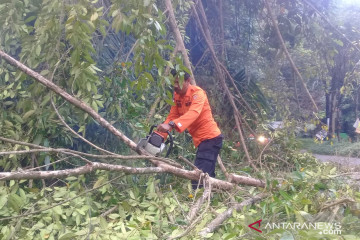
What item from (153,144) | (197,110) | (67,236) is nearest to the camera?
(67,236)

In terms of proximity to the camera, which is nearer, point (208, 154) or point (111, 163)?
point (111, 163)

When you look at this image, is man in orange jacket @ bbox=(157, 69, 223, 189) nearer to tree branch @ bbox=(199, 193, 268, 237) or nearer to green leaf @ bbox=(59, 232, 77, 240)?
tree branch @ bbox=(199, 193, 268, 237)

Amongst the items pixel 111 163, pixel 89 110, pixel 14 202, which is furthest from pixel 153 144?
pixel 14 202

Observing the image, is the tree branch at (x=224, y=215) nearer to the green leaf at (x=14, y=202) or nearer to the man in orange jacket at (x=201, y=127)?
the man in orange jacket at (x=201, y=127)

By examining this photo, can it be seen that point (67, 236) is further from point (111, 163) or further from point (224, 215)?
point (111, 163)

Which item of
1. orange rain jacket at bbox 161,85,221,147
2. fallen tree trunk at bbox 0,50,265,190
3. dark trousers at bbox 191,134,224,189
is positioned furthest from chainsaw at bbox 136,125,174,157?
dark trousers at bbox 191,134,224,189

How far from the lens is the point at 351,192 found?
2625mm

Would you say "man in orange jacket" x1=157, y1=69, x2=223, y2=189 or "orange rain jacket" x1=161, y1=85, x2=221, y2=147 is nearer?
"orange rain jacket" x1=161, y1=85, x2=221, y2=147

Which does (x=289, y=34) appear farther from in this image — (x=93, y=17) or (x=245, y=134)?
(x=93, y=17)

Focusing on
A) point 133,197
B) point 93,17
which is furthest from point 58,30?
point 133,197

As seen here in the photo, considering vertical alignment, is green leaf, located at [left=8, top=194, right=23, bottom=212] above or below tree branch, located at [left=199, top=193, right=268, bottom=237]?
below

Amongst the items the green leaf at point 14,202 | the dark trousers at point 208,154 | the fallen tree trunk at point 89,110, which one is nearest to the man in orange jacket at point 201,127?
the dark trousers at point 208,154

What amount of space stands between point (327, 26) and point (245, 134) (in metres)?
2.01

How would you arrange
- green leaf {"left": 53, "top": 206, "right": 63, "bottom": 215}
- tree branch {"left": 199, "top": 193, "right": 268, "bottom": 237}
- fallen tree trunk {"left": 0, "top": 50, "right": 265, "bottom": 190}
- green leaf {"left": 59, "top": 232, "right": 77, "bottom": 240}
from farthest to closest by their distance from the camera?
fallen tree trunk {"left": 0, "top": 50, "right": 265, "bottom": 190} → green leaf {"left": 53, "top": 206, "right": 63, "bottom": 215} → tree branch {"left": 199, "top": 193, "right": 268, "bottom": 237} → green leaf {"left": 59, "top": 232, "right": 77, "bottom": 240}
